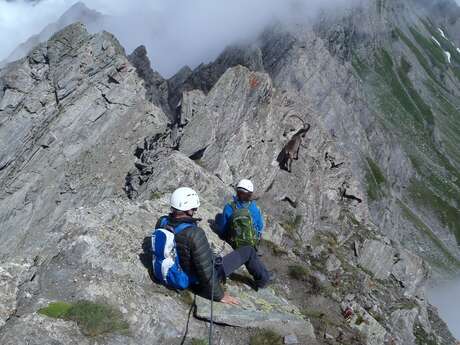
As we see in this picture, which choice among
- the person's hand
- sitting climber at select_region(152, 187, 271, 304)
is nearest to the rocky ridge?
the person's hand

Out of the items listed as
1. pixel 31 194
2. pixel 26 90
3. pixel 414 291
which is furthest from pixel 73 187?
pixel 414 291

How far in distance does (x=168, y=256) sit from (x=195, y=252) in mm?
1089

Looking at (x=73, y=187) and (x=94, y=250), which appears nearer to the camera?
(x=94, y=250)

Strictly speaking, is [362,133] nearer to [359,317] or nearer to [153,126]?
[153,126]

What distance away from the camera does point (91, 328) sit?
1234cm

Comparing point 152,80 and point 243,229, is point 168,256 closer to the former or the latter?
point 243,229

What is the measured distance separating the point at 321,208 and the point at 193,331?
118 feet

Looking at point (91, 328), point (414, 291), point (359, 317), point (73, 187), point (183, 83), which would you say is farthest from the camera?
point (183, 83)

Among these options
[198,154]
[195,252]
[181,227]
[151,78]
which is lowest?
[198,154]

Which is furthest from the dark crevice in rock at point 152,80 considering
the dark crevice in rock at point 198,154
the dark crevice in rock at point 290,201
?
the dark crevice in rock at point 290,201

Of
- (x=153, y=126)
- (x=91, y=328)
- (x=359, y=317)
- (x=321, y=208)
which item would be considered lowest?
(x=321, y=208)

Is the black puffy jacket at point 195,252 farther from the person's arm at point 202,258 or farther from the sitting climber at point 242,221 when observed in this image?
the sitting climber at point 242,221

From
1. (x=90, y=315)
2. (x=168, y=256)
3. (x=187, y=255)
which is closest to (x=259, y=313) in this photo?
(x=187, y=255)

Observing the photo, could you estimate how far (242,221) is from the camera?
55.4 feet
